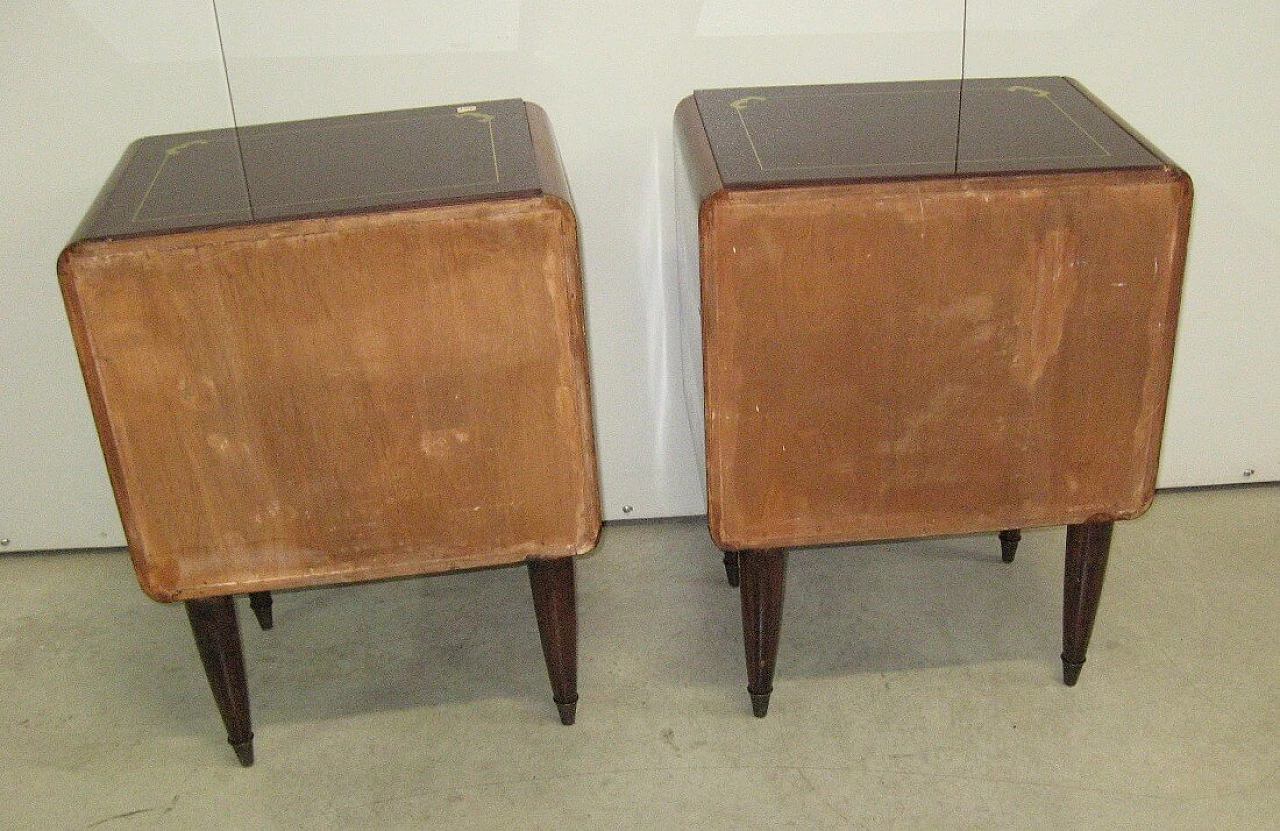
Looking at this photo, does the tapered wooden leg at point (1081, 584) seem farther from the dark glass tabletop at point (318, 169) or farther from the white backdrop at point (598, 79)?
the dark glass tabletop at point (318, 169)

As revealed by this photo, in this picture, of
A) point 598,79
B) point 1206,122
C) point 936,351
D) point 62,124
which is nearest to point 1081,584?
point 936,351

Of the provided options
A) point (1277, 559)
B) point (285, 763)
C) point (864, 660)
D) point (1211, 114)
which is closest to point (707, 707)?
point (864, 660)

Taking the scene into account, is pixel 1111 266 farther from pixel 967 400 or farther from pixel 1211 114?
pixel 1211 114

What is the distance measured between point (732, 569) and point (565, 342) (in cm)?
65

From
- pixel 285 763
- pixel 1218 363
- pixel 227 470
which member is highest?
pixel 227 470

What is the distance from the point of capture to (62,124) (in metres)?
1.75

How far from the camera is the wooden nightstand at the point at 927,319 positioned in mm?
1323

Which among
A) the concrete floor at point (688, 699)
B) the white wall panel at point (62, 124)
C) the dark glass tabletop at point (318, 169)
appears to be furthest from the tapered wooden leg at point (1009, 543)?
the white wall panel at point (62, 124)

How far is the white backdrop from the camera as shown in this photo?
1.72 metres

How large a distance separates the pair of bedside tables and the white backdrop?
260 millimetres

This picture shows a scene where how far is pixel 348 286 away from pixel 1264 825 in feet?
3.74

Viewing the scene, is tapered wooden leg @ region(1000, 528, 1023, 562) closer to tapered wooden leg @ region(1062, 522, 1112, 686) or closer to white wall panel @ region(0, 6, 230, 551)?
tapered wooden leg @ region(1062, 522, 1112, 686)

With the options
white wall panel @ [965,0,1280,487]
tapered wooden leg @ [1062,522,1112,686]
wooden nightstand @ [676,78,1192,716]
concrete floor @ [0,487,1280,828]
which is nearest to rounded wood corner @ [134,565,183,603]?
concrete floor @ [0,487,1280,828]

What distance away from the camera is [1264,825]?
4.70ft
